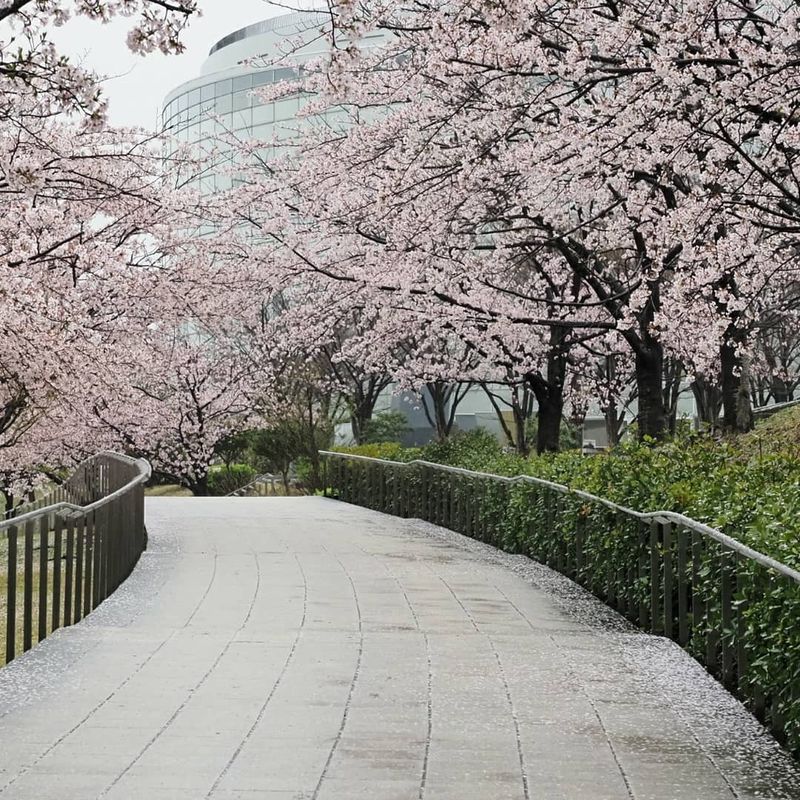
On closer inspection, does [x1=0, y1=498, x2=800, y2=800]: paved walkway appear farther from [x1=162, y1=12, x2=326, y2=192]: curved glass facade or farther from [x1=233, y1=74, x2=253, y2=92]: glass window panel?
[x1=233, y1=74, x2=253, y2=92]: glass window panel

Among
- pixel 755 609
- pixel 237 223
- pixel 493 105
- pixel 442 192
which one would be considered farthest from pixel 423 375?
pixel 755 609

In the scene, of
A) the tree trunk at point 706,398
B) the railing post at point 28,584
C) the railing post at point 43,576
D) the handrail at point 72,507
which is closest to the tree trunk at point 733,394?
the handrail at point 72,507

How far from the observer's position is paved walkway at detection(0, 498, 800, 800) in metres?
5.13

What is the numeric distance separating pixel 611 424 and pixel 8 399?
17.6 meters

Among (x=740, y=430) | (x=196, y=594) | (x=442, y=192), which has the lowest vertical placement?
(x=196, y=594)

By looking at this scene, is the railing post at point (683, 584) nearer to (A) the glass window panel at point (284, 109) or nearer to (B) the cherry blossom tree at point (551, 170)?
(B) the cherry blossom tree at point (551, 170)

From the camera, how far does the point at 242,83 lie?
57719mm

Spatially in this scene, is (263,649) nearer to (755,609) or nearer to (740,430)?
(755,609)

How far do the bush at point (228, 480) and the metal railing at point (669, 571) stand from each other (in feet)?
63.7

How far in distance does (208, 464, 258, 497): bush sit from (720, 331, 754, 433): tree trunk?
20.6 meters

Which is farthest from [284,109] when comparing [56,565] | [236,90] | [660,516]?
[660,516]

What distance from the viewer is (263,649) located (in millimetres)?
8086

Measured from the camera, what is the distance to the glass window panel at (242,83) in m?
57.3

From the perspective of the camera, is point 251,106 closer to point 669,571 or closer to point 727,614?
point 669,571
